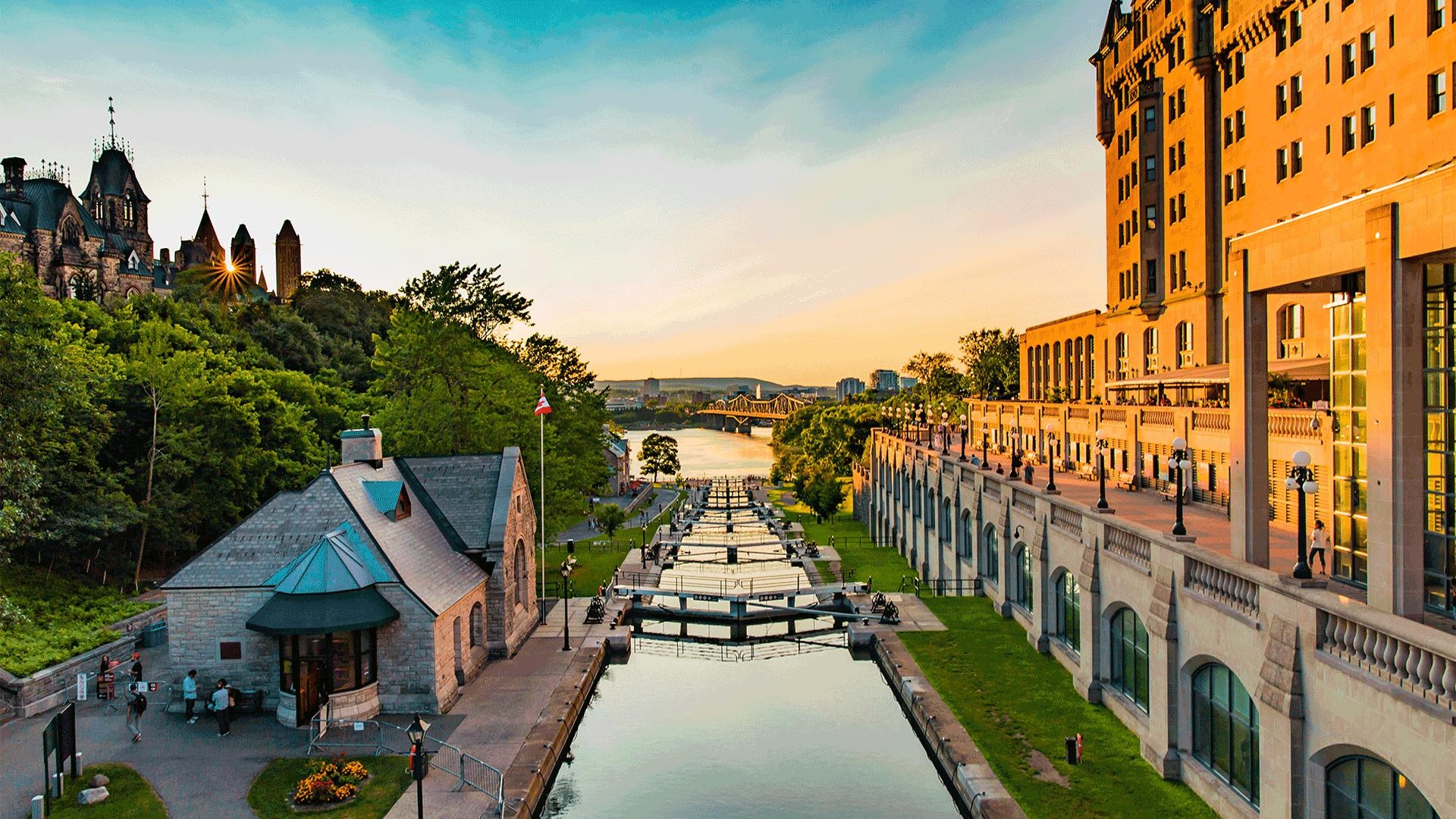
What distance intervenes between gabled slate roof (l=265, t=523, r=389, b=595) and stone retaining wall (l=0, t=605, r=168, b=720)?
734 centimetres

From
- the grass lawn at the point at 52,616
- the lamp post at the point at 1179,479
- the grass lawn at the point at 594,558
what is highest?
the lamp post at the point at 1179,479

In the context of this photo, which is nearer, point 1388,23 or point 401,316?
point 1388,23

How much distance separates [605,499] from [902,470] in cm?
4667

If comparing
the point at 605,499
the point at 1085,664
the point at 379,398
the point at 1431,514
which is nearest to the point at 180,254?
the point at 605,499

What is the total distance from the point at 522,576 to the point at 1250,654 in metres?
25.4

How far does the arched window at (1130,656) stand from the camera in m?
21.6

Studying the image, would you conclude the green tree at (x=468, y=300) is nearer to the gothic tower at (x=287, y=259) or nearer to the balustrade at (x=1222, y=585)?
the balustrade at (x=1222, y=585)

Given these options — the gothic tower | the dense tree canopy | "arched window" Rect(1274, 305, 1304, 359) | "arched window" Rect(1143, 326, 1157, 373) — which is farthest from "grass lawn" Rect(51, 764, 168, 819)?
the gothic tower

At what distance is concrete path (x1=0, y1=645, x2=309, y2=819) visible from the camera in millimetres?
19031

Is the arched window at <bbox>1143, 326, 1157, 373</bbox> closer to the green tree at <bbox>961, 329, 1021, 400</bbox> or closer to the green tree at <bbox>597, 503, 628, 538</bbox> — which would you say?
the green tree at <bbox>961, 329, 1021, 400</bbox>

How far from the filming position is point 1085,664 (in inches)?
972

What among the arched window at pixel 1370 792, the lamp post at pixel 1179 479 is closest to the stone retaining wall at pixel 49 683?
the lamp post at pixel 1179 479

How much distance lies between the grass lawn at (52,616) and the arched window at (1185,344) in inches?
1905

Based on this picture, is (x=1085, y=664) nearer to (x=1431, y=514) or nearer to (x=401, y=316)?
(x=1431, y=514)
